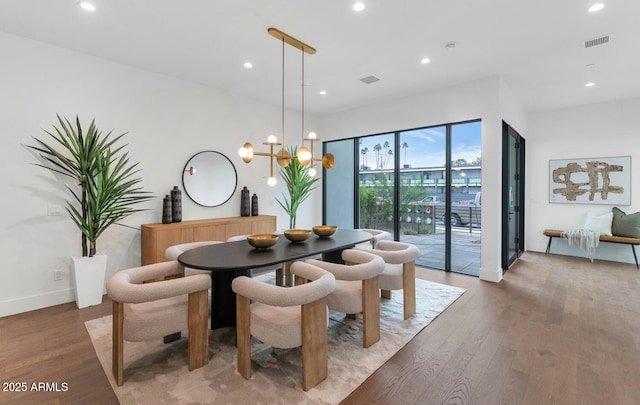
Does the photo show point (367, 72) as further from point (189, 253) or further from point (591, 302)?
point (591, 302)

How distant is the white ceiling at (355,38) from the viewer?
265 cm

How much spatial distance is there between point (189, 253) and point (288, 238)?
98cm

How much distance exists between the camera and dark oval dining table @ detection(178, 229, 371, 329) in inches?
91.4

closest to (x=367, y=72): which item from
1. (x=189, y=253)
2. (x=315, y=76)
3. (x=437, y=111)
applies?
(x=315, y=76)

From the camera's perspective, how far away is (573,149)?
19.1 feet

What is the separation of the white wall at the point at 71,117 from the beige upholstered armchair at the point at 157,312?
1.94 metres

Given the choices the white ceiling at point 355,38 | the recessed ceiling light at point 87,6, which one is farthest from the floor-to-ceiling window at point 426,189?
the recessed ceiling light at point 87,6

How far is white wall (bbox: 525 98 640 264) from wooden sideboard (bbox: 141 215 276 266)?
19.0ft

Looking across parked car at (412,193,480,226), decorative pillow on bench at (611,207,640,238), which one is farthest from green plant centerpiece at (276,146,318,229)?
decorative pillow on bench at (611,207,640,238)

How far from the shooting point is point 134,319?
205 cm

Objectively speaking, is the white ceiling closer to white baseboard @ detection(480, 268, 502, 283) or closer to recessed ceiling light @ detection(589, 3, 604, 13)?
recessed ceiling light @ detection(589, 3, 604, 13)

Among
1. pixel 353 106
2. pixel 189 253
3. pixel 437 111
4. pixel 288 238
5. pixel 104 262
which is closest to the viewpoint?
pixel 189 253

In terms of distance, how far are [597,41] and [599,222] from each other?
3.69m

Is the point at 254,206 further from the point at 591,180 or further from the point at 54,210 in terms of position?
the point at 591,180
